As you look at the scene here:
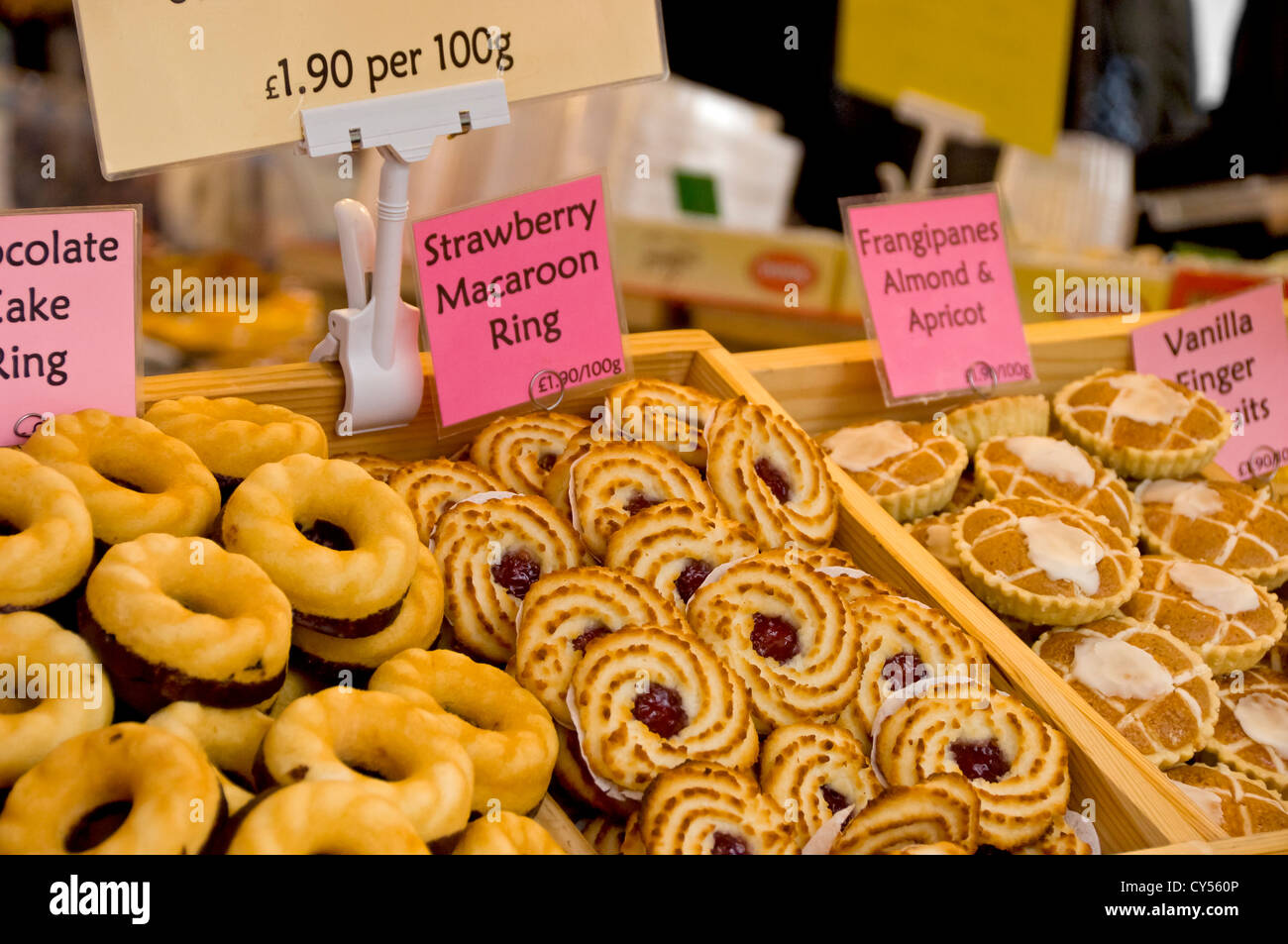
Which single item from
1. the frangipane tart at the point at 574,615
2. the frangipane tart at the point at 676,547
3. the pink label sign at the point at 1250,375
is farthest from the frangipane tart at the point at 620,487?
the pink label sign at the point at 1250,375

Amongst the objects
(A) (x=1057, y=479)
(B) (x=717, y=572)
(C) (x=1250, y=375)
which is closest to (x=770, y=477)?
(B) (x=717, y=572)

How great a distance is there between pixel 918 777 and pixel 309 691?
72 centimetres

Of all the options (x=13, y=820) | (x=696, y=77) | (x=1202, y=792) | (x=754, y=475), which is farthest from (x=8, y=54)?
(x=1202, y=792)

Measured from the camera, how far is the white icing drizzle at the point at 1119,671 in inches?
65.4

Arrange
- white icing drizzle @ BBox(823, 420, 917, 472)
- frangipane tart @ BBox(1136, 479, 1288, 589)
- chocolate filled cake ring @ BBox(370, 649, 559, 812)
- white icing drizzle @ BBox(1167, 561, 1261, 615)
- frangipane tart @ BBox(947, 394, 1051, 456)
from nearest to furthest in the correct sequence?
chocolate filled cake ring @ BBox(370, 649, 559, 812)
white icing drizzle @ BBox(1167, 561, 1261, 615)
frangipane tart @ BBox(1136, 479, 1288, 589)
white icing drizzle @ BBox(823, 420, 917, 472)
frangipane tart @ BBox(947, 394, 1051, 456)

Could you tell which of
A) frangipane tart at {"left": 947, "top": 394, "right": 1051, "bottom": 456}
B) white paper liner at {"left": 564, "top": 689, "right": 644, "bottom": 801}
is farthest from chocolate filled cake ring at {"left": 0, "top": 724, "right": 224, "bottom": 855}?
frangipane tart at {"left": 947, "top": 394, "right": 1051, "bottom": 456}

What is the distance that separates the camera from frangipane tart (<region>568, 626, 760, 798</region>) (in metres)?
1.29

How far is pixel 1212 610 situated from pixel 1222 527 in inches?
9.4

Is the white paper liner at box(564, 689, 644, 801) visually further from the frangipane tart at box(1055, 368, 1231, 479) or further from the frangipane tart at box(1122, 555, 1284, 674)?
the frangipane tart at box(1055, 368, 1231, 479)

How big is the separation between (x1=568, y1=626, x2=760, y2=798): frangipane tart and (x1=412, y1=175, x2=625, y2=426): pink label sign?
1.99ft

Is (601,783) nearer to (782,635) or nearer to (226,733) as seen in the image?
(782,635)

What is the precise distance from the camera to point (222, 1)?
140 cm
